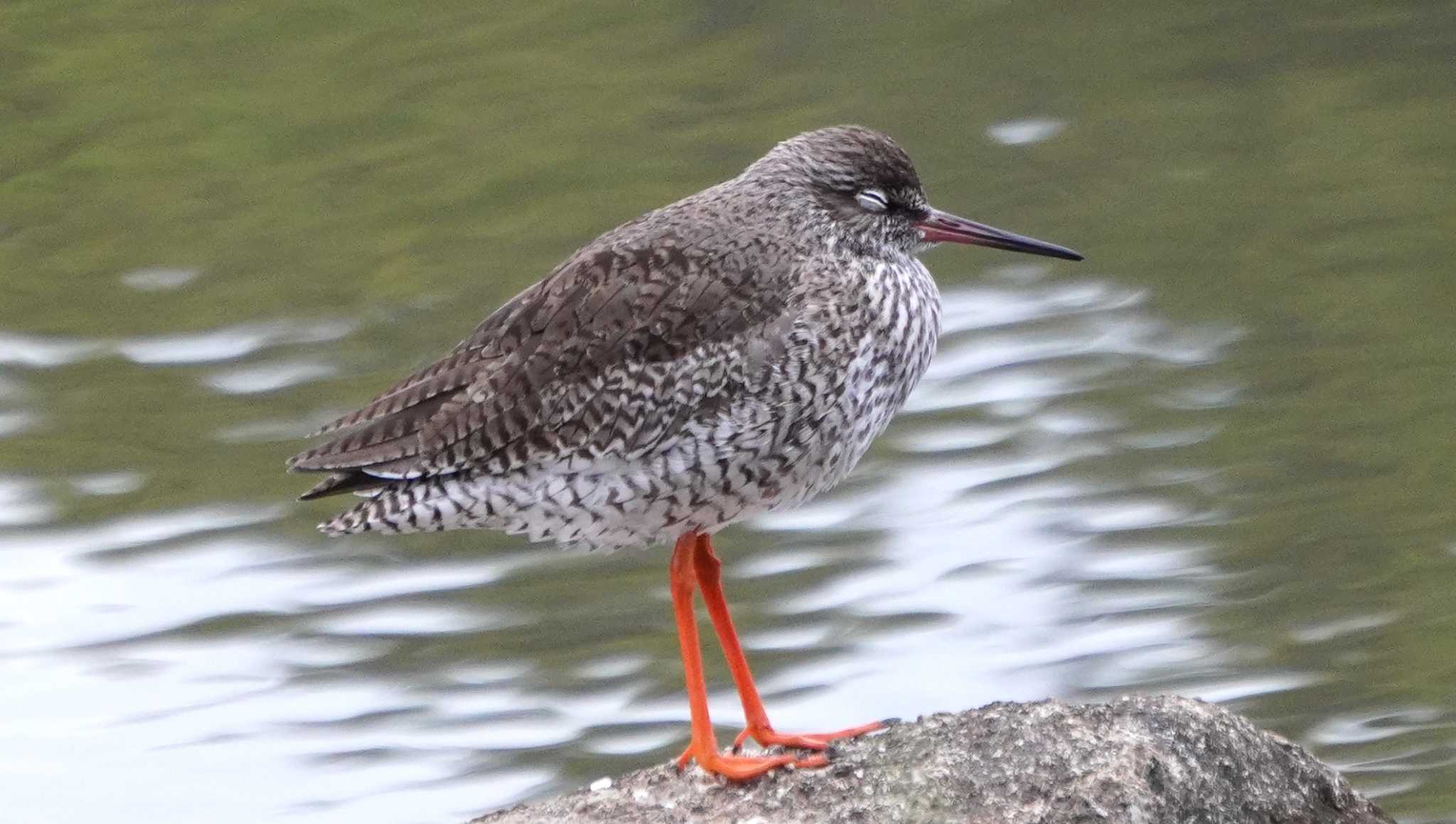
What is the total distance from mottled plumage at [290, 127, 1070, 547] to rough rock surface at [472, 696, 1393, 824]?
2.88 ft

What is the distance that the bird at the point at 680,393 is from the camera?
734 centimetres

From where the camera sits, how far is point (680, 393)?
289 inches

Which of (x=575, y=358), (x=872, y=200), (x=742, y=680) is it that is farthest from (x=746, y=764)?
(x=872, y=200)

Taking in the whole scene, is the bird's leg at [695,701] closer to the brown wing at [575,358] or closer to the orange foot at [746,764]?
the orange foot at [746,764]

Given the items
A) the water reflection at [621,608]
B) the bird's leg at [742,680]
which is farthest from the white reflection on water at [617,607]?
the bird's leg at [742,680]

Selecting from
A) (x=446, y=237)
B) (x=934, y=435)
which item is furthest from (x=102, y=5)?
(x=934, y=435)

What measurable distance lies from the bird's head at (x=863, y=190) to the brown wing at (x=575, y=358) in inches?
18.4

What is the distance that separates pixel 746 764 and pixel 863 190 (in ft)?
6.59

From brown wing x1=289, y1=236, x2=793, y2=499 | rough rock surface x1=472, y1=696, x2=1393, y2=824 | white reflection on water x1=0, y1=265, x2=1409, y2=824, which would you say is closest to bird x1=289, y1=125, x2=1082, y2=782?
brown wing x1=289, y1=236, x2=793, y2=499

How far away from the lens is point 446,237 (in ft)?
51.2

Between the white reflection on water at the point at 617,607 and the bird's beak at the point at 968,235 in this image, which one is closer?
the bird's beak at the point at 968,235

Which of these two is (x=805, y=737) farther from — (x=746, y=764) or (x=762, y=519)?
(x=762, y=519)

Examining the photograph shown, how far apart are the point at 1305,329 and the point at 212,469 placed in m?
6.57

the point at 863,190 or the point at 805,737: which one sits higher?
the point at 863,190
